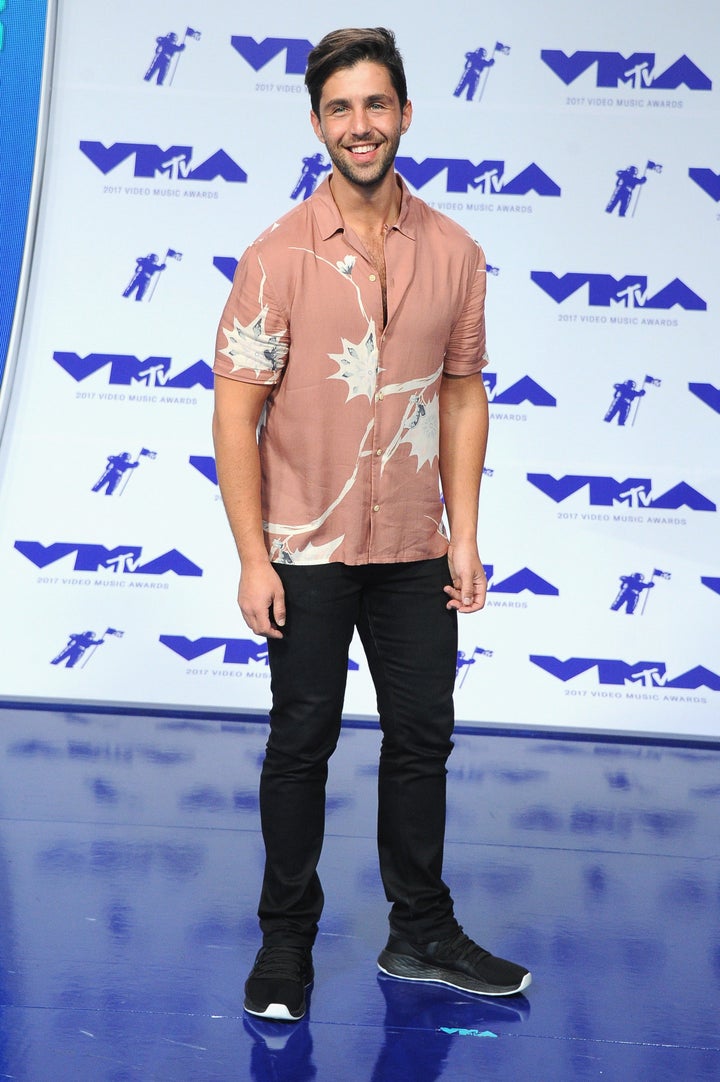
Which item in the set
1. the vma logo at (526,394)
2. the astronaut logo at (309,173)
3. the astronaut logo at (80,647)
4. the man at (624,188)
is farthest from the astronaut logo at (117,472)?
the man at (624,188)

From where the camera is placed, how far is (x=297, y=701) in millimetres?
1806

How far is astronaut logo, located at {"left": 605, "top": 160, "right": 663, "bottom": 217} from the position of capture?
358 cm

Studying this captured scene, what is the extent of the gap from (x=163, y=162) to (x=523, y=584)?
172cm

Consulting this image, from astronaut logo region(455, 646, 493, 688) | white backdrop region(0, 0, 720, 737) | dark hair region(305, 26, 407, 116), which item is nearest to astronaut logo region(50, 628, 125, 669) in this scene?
white backdrop region(0, 0, 720, 737)

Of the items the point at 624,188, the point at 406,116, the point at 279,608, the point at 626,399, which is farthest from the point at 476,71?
the point at 279,608

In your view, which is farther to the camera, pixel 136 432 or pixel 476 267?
pixel 136 432

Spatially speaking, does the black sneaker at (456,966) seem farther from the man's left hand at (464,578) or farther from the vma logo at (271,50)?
the vma logo at (271,50)

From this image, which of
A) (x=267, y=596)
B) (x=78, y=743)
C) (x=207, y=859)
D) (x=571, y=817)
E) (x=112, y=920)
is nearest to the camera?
(x=267, y=596)

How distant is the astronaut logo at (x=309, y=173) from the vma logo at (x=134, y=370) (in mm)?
602

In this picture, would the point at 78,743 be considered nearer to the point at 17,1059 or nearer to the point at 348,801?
the point at 348,801

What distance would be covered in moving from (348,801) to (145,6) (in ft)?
8.12

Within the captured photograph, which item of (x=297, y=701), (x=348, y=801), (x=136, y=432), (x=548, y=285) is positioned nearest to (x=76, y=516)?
(x=136, y=432)

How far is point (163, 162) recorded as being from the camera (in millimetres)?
3627

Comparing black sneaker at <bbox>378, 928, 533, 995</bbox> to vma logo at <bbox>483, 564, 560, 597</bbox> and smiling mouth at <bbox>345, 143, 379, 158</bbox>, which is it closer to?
smiling mouth at <bbox>345, 143, 379, 158</bbox>
